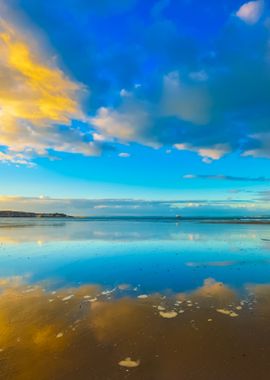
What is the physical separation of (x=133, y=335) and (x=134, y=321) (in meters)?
0.99

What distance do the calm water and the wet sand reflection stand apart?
22 millimetres

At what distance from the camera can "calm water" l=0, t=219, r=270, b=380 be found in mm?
5836

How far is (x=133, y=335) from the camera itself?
7332mm

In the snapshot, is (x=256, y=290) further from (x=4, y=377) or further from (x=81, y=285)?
(x=4, y=377)

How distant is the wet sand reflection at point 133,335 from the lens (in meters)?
5.75

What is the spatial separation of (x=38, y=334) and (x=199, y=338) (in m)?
4.14

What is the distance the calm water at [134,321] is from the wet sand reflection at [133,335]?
22 mm

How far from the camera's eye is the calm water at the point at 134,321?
5.84 m

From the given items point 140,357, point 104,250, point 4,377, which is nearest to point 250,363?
point 140,357

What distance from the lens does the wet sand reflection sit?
18.9 feet

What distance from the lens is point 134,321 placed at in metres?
8.32

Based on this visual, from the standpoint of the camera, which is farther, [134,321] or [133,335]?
[134,321]

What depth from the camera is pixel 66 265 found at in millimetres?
16734

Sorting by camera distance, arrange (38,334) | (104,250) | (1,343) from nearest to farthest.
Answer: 1. (1,343)
2. (38,334)
3. (104,250)
